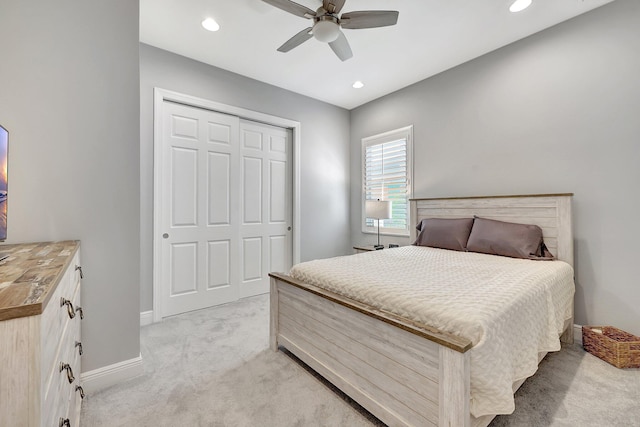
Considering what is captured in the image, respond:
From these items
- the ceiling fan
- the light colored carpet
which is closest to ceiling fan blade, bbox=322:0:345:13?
the ceiling fan

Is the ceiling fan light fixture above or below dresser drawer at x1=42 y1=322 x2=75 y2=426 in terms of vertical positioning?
above

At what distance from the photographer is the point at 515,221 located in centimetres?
274

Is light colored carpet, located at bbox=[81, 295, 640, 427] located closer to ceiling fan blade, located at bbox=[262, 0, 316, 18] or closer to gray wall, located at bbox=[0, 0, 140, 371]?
gray wall, located at bbox=[0, 0, 140, 371]

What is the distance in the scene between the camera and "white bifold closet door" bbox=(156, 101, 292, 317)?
119 inches

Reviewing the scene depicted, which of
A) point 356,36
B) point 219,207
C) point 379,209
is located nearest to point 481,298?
Result: point 379,209

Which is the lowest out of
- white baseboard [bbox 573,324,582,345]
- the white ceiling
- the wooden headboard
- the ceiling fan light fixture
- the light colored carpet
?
the light colored carpet

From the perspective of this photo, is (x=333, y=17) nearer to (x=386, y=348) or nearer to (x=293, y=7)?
(x=293, y=7)

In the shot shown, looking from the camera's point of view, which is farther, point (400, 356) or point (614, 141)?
point (614, 141)

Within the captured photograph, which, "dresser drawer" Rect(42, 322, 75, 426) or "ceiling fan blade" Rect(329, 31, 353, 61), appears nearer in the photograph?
"dresser drawer" Rect(42, 322, 75, 426)

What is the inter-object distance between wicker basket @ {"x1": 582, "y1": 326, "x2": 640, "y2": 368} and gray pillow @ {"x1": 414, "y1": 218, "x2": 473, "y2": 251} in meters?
1.12

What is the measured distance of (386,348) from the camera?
1394 mm

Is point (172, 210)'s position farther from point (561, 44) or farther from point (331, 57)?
point (561, 44)

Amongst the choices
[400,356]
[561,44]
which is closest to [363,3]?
[561,44]

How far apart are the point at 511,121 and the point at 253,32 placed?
2753 mm
